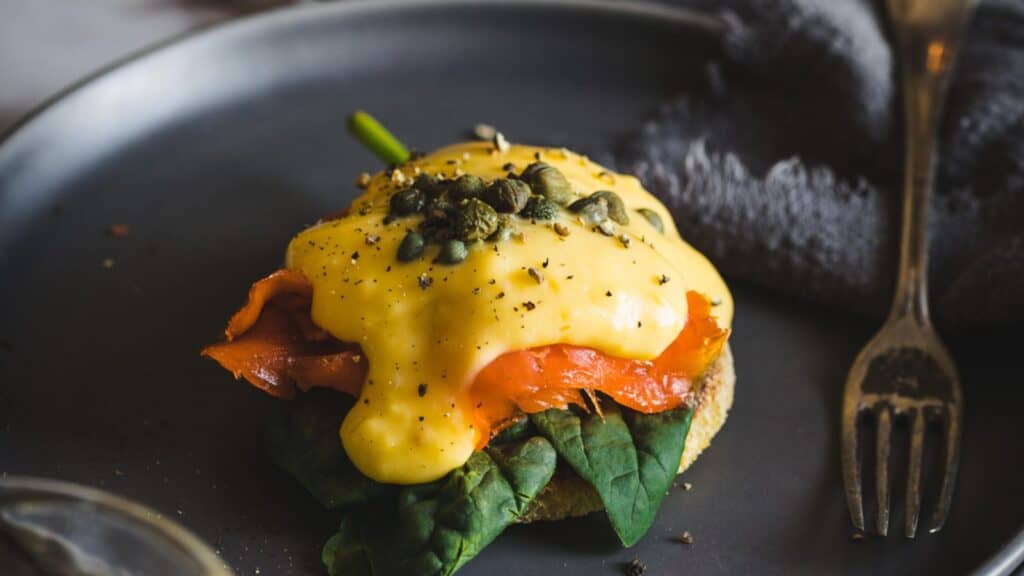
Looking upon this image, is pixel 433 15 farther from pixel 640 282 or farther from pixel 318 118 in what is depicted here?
pixel 640 282

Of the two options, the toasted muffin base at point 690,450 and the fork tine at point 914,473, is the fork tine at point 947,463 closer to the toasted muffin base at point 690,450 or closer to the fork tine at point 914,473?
the fork tine at point 914,473

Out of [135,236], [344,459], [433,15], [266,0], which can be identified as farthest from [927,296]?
[266,0]

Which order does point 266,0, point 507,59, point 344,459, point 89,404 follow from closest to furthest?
point 344,459, point 89,404, point 507,59, point 266,0

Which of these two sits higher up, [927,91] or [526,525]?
[927,91]

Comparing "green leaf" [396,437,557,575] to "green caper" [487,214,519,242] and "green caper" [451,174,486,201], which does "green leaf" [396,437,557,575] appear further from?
"green caper" [451,174,486,201]

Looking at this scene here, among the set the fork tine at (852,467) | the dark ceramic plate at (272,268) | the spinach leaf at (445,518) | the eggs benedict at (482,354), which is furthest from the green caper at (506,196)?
the fork tine at (852,467)

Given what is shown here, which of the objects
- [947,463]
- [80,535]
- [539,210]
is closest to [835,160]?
[947,463]

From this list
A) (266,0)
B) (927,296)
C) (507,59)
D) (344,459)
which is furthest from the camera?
(266,0)

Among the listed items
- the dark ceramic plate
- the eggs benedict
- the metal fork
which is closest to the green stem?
the dark ceramic plate

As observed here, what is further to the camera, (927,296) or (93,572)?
(927,296)
